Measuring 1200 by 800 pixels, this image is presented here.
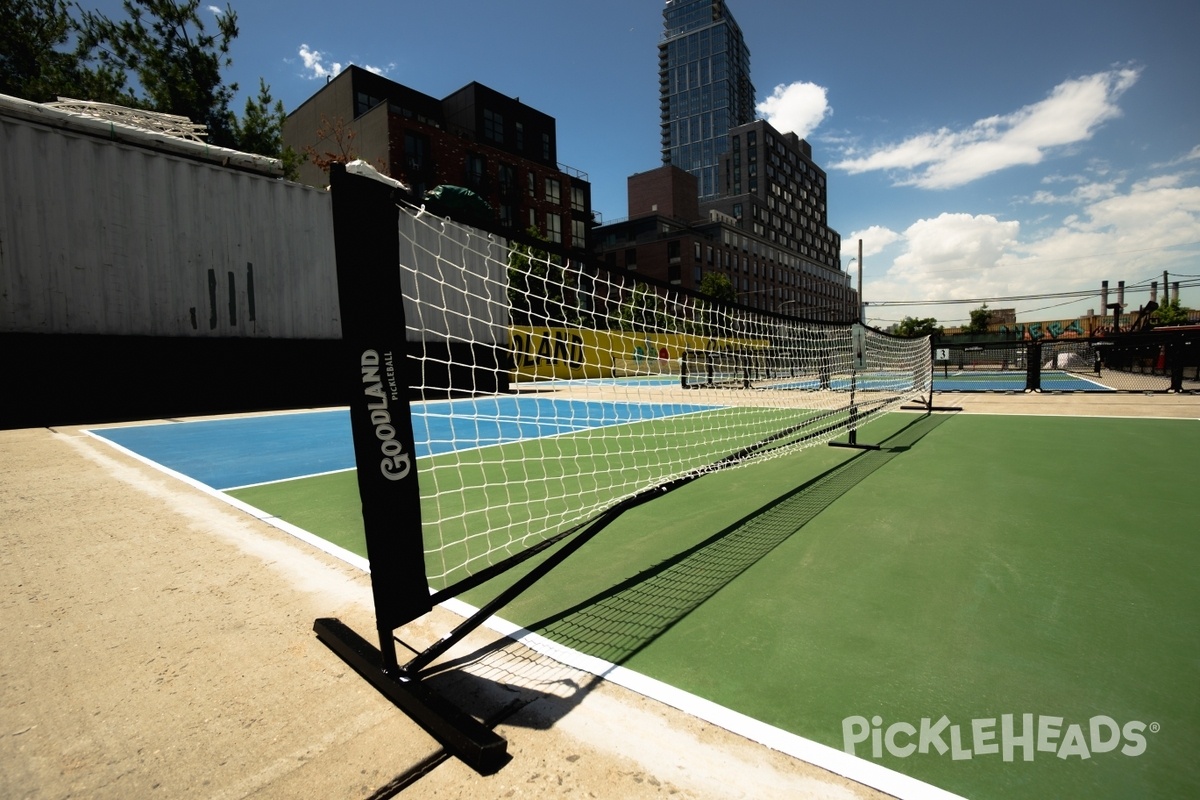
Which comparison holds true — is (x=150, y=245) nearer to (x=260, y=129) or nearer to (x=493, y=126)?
(x=260, y=129)

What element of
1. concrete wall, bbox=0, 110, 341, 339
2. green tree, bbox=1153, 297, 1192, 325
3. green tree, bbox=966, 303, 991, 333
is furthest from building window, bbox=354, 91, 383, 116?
green tree, bbox=966, 303, 991, 333

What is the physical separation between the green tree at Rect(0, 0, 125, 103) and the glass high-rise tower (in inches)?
5038

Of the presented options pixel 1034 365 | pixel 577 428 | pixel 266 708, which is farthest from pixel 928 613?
pixel 1034 365

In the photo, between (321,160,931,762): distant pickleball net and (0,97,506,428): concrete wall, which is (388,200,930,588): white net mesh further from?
(0,97,506,428): concrete wall

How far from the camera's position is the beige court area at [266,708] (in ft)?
5.08

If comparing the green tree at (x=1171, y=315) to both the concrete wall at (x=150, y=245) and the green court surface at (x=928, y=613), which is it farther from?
the concrete wall at (x=150, y=245)

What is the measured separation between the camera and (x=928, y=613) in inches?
101

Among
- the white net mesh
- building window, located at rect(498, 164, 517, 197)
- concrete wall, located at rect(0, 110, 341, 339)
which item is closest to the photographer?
the white net mesh

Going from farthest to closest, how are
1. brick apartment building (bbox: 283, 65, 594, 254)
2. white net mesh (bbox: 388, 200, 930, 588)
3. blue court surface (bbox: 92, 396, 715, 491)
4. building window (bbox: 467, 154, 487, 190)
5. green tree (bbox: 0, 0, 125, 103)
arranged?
building window (bbox: 467, 154, 487, 190), brick apartment building (bbox: 283, 65, 594, 254), green tree (bbox: 0, 0, 125, 103), blue court surface (bbox: 92, 396, 715, 491), white net mesh (bbox: 388, 200, 930, 588)

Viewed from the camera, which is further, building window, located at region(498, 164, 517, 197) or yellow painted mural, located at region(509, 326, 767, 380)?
building window, located at region(498, 164, 517, 197)

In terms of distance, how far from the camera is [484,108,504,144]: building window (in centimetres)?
4053

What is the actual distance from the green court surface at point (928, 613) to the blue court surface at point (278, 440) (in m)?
1.18

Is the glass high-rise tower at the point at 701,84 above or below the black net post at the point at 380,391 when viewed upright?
above

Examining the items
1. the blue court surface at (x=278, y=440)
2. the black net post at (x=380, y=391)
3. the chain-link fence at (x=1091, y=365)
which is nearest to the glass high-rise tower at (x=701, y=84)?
the chain-link fence at (x=1091, y=365)
